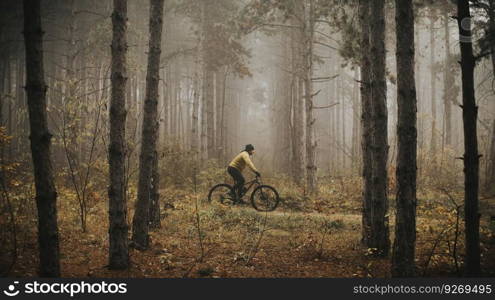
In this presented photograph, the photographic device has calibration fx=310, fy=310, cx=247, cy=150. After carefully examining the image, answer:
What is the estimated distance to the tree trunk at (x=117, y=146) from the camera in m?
5.25

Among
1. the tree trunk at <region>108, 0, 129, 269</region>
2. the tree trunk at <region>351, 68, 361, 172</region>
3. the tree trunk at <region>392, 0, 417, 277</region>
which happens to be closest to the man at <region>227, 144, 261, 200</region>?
the tree trunk at <region>108, 0, 129, 269</region>

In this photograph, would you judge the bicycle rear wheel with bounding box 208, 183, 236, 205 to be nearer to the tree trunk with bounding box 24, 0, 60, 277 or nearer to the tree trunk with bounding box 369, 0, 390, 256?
the tree trunk with bounding box 369, 0, 390, 256

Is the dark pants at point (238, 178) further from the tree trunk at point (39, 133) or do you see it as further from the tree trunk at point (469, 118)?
the tree trunk at point (469, 118)

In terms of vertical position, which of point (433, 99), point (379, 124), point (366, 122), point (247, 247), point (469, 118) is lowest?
point (247, 247)

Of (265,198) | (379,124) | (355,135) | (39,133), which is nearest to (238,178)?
(265,198)

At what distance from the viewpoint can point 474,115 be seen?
4.24 metres

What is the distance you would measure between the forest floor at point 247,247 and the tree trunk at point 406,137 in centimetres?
56

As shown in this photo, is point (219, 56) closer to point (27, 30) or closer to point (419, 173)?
point (419, 173)

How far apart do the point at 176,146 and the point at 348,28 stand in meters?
9.50

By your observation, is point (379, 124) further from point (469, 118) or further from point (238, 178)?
point (238, 178)

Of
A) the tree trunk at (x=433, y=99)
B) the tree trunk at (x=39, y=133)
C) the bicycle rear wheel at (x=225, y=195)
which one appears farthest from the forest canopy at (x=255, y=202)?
the tree trunk at (x=433, y=99)

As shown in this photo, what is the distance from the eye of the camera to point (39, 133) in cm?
397

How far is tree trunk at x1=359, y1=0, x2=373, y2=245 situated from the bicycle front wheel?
12.6ft

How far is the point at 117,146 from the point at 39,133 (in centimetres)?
136
